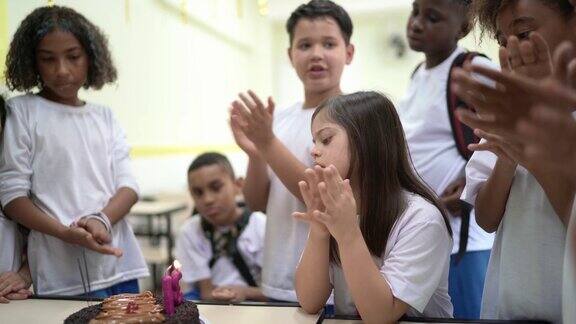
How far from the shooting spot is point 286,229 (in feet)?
5.76

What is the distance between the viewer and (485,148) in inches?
45.1

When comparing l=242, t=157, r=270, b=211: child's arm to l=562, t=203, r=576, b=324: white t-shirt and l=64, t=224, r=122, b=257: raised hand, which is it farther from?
l=562, t=203, r=576, b=324: white t-shirt

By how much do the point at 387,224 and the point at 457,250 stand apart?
2.25 ft

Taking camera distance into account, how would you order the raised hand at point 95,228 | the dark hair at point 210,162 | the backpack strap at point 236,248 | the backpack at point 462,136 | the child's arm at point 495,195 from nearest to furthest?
the child's arm at point 495,195 → the raised hand at point 95,228 → the backpack at point 462,136 → the backpack strap at point 236,248 → the dark hair at point 210,162

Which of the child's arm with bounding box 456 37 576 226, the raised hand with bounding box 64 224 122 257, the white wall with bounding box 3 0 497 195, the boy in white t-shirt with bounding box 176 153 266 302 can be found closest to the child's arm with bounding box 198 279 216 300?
the boy in white t-shirt with bounding box 176 153 266 302

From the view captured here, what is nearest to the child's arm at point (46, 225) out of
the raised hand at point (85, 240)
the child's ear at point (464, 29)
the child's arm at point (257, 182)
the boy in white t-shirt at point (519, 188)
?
the raised hand at point (85, 240)

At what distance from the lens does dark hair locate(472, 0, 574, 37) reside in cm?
114

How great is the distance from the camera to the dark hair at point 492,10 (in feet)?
3.75

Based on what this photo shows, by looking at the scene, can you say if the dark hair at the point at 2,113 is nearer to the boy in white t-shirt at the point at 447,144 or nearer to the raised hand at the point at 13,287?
the raised hand at the point at 13,287

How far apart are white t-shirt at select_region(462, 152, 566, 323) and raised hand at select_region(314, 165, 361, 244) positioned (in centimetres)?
40

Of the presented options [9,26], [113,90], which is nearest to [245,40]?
[113,90]

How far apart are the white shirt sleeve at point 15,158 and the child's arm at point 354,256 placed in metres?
1.03

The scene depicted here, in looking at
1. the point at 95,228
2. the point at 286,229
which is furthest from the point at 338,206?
the point at 95,228

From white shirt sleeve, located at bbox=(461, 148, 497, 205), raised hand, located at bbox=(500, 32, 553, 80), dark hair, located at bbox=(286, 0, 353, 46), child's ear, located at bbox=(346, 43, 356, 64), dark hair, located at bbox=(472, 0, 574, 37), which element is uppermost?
dark hair, located at bbox=(286, 0, 353, 46)
